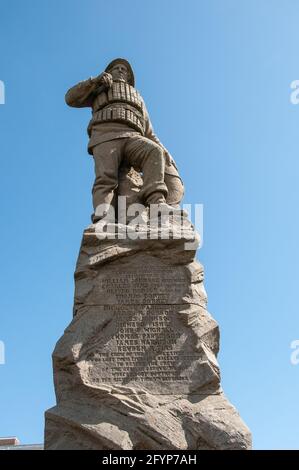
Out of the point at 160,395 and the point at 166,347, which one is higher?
the point at 166,347

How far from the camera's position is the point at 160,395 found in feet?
17.1

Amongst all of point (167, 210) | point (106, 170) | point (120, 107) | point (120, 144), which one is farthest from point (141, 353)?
point (120, 107)

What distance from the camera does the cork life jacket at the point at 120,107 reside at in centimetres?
743

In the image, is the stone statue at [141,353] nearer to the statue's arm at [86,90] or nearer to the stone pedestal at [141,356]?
the stone pedestal at [141,356]

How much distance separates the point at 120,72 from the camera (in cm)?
817

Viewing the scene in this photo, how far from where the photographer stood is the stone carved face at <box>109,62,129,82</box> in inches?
320

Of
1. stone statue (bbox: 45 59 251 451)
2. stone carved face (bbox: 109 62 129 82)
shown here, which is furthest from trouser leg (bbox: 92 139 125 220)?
stone carved face (bbox: 109 62 129 82)

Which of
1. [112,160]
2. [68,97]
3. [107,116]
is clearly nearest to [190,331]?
[112,160]

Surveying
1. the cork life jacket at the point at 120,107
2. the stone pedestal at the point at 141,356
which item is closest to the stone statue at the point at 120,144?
the cork life jacket at the point at 120,107

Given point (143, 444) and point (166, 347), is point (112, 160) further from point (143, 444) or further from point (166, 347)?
point (143, 444)

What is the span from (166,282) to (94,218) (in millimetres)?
1453

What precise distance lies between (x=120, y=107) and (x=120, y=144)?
58cm

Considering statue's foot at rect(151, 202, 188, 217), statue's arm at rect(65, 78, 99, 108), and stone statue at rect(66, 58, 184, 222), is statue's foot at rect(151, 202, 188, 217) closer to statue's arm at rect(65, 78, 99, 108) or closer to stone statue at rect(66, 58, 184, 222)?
stone statue at rect(66, 58, 184, 222)
